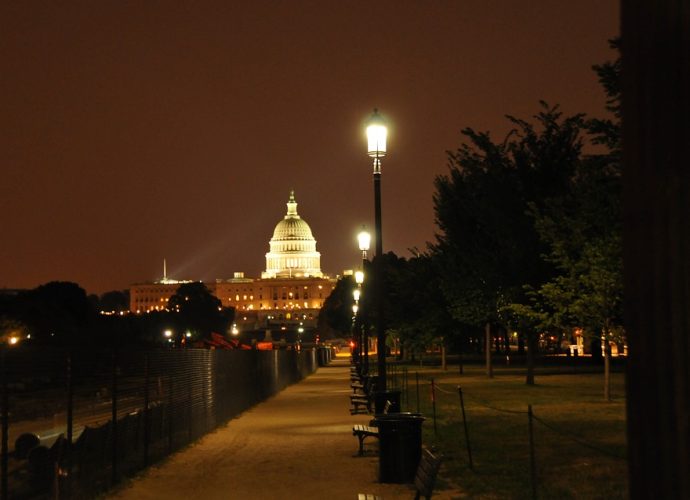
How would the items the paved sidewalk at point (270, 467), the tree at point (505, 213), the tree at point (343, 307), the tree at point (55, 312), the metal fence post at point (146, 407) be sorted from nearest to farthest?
the paved sidewalk at point (270, 467)
the metal fence post at point (146, 407)
the tree at point (505, 213)
the tree at point (55, 312)
the tree at point (343, 307)

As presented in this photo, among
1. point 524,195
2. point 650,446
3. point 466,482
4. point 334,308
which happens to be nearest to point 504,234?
point 524,195

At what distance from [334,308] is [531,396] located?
153 m

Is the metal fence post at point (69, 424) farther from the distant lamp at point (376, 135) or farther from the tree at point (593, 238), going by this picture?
the tree at point (593, 238)

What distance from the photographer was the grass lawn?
15.2m

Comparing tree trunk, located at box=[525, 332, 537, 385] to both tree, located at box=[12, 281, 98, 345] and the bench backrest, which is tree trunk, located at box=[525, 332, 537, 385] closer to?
the bench backrest

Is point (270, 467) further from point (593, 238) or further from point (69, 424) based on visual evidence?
point (593, 238)

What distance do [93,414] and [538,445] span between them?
32.1 ft

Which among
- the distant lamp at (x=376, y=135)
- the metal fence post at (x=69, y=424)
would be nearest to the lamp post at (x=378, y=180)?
the distant lamp at (x=376, y=135)

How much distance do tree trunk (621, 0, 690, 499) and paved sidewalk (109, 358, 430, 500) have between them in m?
11.2

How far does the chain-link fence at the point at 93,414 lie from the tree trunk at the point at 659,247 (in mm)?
7873

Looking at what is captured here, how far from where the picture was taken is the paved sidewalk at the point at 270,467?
14977 mm

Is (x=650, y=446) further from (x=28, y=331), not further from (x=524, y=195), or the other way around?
(x=28, y=331)

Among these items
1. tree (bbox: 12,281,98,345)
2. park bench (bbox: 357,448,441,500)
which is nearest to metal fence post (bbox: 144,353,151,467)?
park bench (bbox: 357,448,441,500)

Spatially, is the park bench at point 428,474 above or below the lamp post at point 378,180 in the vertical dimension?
below
